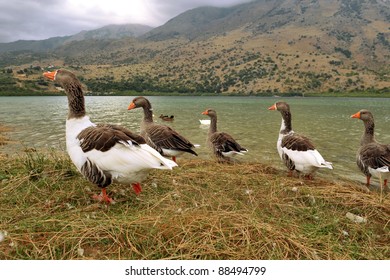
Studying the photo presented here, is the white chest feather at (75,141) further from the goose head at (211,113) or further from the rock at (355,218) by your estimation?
the goose head at (211,113)

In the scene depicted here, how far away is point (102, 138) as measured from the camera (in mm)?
4816

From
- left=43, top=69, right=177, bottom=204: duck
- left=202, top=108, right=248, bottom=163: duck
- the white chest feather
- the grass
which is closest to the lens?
the grass

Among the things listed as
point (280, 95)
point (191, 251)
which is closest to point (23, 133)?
point (191, 251)

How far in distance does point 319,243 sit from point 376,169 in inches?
189

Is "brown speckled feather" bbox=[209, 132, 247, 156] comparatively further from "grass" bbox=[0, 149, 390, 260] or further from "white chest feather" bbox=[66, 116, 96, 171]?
"white chest feather" bbox=[66, 116, 96, 171]

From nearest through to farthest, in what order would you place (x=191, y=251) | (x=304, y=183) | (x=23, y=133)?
1. (x=191, y=251)
2. (x=304, y=183)
3. (x=23, y=133)

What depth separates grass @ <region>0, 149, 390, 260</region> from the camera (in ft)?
11.6

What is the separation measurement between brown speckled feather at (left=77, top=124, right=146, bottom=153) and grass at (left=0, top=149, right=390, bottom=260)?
104cm

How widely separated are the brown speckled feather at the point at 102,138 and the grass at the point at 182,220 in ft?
3.42

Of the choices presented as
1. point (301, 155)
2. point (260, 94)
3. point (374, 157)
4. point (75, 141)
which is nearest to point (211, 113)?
point (301, 155)

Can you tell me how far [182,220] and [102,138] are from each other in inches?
76.2

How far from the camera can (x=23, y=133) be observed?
19.3 m

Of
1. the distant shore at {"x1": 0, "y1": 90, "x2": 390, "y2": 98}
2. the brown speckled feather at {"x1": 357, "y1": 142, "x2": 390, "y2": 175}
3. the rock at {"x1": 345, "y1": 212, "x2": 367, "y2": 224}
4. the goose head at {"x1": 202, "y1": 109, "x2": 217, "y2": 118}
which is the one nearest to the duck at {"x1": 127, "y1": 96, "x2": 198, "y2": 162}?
the goose head at {"x1": 202, "y1": 109, "x2": 217, "y2": 118}

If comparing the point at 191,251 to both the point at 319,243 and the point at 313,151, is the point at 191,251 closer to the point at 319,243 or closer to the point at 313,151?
the point at 319,243
